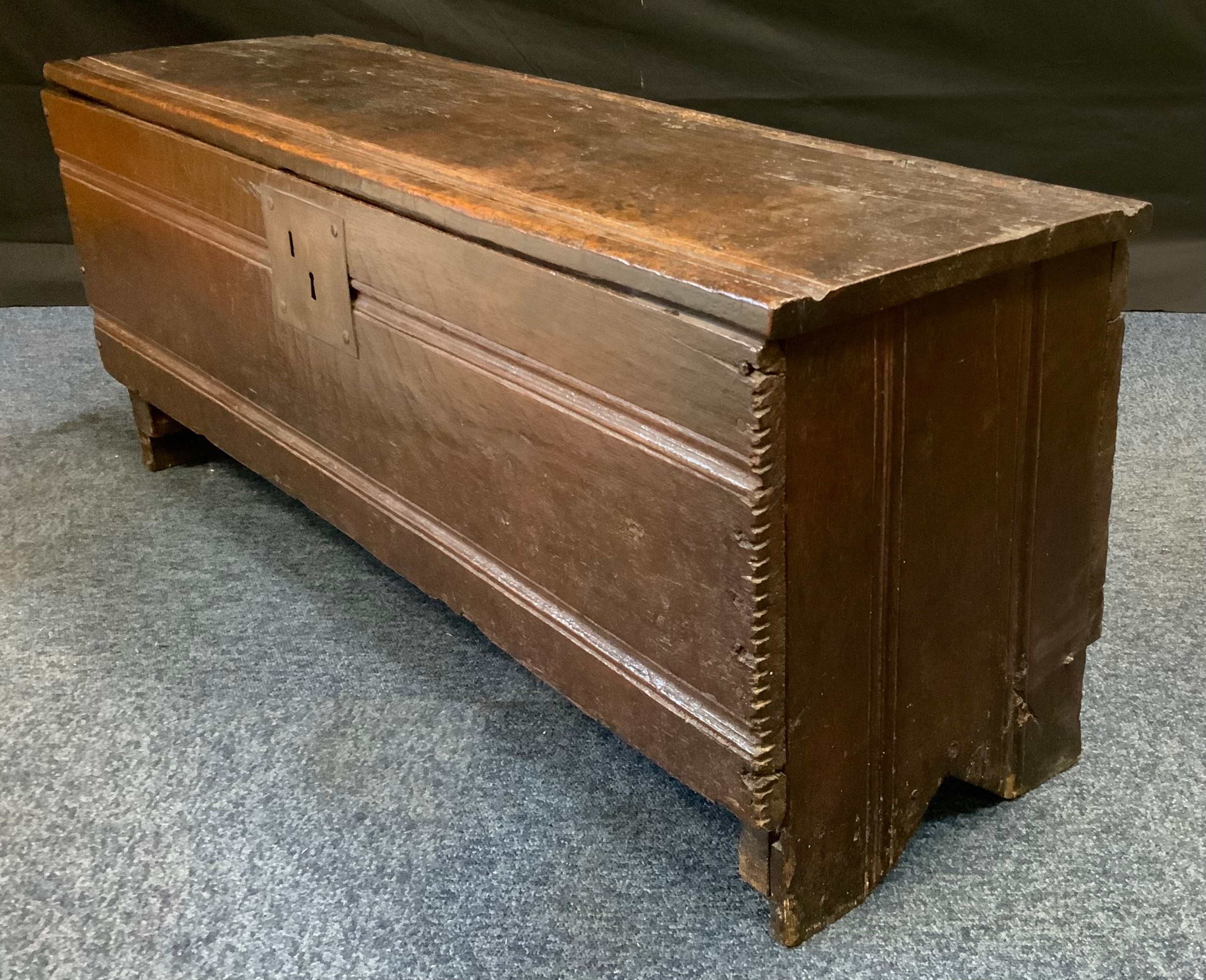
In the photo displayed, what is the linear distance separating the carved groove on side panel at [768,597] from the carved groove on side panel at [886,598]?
0.37 feet

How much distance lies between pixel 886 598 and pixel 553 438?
342 mm

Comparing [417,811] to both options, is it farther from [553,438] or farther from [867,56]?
[867,56]

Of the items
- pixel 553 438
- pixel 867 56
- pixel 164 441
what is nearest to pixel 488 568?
pixel 553 438

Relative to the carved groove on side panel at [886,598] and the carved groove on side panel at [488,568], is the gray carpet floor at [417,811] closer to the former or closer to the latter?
the carved groove on side panel at [886,598]

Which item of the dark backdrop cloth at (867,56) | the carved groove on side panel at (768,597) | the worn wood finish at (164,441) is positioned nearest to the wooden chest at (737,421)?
the carved groove on side panel at (768,597)

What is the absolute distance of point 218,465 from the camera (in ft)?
7.83

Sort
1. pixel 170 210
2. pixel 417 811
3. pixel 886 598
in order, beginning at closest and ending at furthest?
pixel 886 598 < pixel 417 811 < pixel 170 210

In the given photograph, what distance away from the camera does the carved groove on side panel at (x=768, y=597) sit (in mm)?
1069

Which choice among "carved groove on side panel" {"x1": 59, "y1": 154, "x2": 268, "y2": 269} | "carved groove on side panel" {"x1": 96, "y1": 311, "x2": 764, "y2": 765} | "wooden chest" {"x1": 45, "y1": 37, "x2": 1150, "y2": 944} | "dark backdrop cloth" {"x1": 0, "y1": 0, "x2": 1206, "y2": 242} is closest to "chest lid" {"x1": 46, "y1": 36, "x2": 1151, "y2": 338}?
"wooden chest" {"x1": 45, "y1": 37, "x2": 1150, "y2": 944}

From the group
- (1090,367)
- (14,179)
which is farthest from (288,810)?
(14,179)

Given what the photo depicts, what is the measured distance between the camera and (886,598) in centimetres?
124

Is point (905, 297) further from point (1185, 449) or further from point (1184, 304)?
point (1184, 304)

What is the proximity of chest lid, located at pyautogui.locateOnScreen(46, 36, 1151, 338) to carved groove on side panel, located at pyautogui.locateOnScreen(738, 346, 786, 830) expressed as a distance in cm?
6

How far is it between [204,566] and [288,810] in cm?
63
